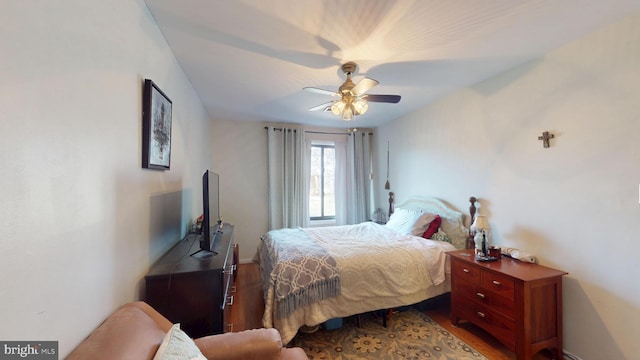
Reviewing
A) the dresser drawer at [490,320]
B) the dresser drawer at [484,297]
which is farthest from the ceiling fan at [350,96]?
the dresser drawer at [490,320]

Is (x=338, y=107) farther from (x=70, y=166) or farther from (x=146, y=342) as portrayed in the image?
(x=146, y=342)

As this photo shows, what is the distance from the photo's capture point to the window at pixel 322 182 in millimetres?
4922

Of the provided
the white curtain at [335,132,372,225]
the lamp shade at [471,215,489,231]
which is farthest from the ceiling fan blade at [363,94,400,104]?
the white curtain at [335,132,372,225]

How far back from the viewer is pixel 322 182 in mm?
4973

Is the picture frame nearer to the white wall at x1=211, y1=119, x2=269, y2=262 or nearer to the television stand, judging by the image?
the television stand

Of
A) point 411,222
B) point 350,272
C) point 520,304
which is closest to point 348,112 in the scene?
point 350,272

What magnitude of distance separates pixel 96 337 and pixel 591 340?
10.3 ft

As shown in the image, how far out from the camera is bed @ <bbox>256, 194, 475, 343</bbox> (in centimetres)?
206

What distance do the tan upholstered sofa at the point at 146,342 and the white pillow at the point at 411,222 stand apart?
229 cm

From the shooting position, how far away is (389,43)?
1.96 m

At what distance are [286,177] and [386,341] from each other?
9.86 ft

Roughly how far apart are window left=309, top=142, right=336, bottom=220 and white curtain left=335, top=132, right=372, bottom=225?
123 millimetres

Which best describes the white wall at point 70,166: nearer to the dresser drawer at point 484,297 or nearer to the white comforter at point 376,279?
the white comforter at point 376,279

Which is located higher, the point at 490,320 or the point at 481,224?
the point at 481,224
